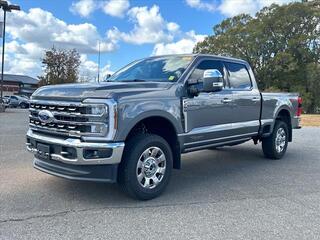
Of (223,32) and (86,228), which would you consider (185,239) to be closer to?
(86,228)

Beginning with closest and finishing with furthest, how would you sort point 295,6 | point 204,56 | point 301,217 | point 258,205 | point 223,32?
point 301,217
point 258,205
point 204,56
point 295,6
point 223,32

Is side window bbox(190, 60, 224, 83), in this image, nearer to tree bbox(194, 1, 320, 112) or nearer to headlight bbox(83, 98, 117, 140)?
headlight bbox(83, 98, 117, 140)

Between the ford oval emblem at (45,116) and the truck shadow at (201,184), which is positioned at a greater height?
the ford oval emblem at (45,116)

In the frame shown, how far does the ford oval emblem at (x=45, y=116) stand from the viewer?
494 cm

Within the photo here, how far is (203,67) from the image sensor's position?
20.4 feet

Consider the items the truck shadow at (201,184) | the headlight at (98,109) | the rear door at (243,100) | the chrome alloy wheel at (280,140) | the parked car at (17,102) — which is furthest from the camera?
the parked car at (17,102)

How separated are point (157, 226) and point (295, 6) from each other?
155 feet

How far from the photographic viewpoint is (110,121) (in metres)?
4.57

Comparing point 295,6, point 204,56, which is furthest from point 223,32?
point 204,56

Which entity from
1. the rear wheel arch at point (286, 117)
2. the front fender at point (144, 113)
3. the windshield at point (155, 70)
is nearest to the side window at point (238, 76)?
the windshield at point (155, 70)

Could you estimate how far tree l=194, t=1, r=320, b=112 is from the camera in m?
45.3

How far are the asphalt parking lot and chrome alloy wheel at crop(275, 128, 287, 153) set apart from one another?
1.05m

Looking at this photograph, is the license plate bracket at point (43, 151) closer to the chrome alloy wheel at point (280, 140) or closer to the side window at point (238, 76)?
the side window at point (238, 76)

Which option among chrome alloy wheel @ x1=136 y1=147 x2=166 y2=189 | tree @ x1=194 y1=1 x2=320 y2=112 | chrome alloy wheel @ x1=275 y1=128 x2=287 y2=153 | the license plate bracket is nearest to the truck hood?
the license plate bracket
